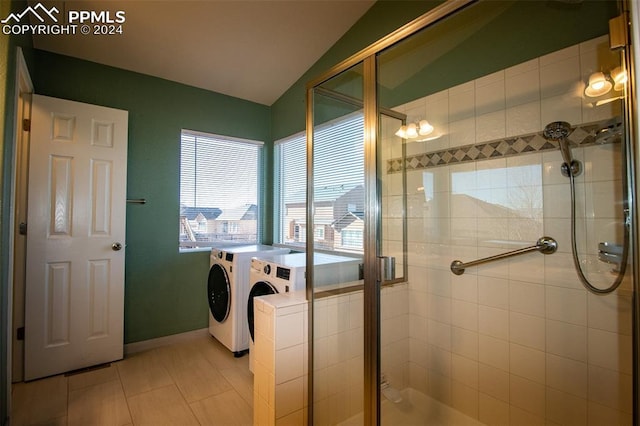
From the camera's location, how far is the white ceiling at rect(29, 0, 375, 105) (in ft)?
7.07

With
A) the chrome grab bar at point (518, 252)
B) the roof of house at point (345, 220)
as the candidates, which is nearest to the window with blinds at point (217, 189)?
the roof of house at point (345, 220)

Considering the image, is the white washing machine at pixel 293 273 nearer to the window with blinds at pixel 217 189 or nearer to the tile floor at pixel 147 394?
the tile floor at pixel 147 394

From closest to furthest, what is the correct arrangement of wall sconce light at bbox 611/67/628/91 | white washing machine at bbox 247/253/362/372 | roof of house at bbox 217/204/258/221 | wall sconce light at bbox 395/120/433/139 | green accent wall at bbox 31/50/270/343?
wall sconce light at bbox 611/67/628/91
white washing machine at bbox 247/253/362/372
wall sconce light at bbox 395/120/433/139
green accent wall at bbox 31/50/270/343
roof of house at bbox 217/204/258/221

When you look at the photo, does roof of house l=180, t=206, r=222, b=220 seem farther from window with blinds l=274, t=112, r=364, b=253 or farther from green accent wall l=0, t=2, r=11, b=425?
window with blinds l=274, t=112, r=364, b=253

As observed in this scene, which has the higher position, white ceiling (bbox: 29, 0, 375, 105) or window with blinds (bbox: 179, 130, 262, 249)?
white ceiling (bbox: 29, 0, 375, 105)

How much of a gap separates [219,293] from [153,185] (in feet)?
3.98

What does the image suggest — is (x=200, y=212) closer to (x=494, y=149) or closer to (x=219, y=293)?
(x=219, y=293)

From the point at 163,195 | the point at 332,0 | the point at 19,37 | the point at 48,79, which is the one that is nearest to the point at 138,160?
the point at 163,195

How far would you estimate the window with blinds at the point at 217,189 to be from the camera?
303 centimetres

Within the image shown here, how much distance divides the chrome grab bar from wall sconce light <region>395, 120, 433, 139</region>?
85cm

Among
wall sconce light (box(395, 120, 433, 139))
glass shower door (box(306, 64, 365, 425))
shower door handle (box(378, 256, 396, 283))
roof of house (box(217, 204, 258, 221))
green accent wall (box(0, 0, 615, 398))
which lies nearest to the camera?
shower door handle (box(378, 256, 396, 283))

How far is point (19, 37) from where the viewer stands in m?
1.80

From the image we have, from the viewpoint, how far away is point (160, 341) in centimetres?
277

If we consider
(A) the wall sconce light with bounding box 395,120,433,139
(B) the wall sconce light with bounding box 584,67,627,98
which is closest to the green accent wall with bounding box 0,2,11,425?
(A) the wall sconce light with bounding box 395,120,433,139
